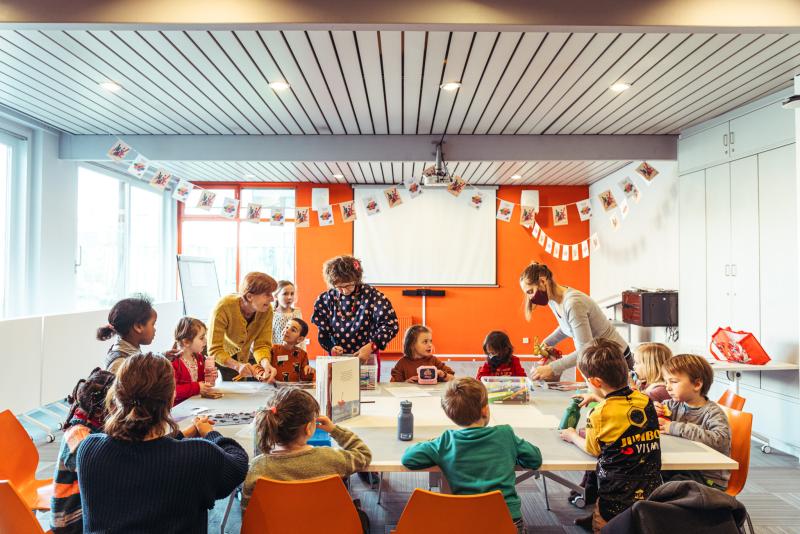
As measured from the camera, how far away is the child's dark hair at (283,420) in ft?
5.34

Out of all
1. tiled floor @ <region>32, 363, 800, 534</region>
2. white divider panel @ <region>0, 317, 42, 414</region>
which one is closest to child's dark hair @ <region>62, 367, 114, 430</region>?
tiled floor @ <region>32, 363, 800, 534</region>

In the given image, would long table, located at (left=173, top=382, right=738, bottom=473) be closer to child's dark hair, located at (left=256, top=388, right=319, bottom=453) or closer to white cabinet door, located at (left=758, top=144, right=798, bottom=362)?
child's dark hair, located at (left=256, top=388, right=319, bottom=453)

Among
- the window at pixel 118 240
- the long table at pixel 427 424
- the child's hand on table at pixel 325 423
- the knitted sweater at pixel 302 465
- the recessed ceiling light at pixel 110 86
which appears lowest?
the long table at pixel 427 424

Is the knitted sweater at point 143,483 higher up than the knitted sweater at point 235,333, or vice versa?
the knitted sweater at point 235,333

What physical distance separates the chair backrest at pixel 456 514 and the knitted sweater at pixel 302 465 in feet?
1.00

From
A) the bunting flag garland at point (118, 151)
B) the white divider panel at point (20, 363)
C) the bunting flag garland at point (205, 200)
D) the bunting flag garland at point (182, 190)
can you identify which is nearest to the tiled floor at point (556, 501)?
the white divider panel at point (20, 363)

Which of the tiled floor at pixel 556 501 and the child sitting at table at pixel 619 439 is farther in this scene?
the tiled floor at pixel 556 501

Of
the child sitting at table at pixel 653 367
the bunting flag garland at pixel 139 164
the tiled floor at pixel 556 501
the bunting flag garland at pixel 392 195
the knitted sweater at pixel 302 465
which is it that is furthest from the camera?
the bunting flag garland at pixel 392 195

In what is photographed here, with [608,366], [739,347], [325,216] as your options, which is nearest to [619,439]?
[608,366]

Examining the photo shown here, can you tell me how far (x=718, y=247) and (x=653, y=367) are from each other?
2845mm

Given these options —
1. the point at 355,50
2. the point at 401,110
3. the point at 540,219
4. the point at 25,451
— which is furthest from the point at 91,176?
the point at 540,219

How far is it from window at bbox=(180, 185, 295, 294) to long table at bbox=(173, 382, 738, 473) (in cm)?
560

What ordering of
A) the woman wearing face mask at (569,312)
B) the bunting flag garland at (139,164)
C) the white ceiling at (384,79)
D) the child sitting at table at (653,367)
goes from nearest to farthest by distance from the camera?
the child sitting at table at (653,367)
the woman wearing face mask at (569,312)
the white ceiling at (384,79)
the bunting flag garland at (139,164)

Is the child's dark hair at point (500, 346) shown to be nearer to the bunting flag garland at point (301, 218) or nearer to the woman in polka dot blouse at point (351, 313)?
the woman in polka dot blouse at point (351, 313)
